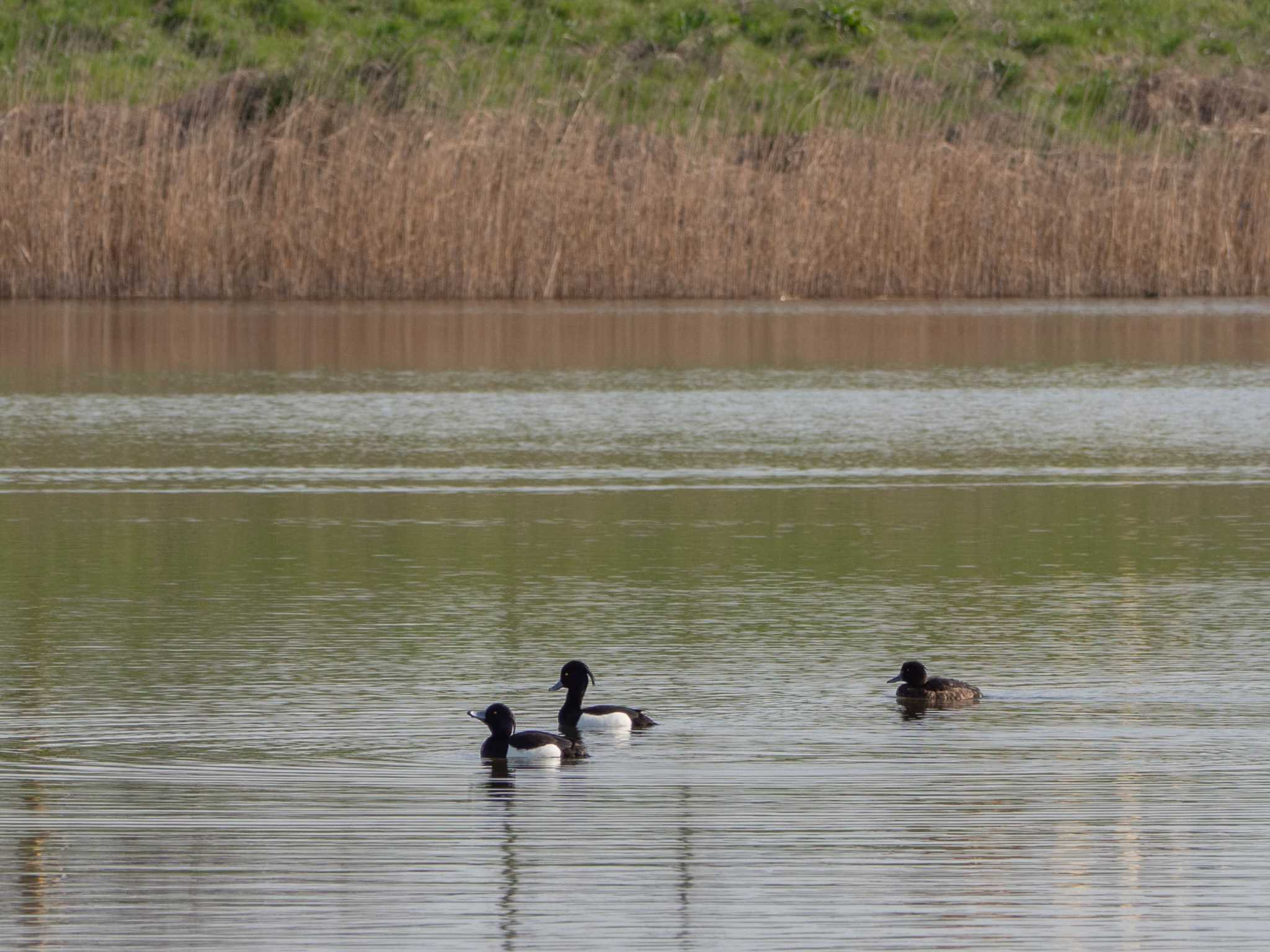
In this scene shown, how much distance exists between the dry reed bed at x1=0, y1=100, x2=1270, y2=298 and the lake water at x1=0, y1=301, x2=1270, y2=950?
7.19m

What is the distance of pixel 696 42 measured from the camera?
3706cm

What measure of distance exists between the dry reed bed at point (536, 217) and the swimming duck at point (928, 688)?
1597cm

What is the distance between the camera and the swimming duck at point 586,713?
5.66 meters

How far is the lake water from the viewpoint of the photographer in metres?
4.34

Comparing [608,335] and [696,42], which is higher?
[696,42]

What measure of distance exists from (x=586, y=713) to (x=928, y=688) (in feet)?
2.74

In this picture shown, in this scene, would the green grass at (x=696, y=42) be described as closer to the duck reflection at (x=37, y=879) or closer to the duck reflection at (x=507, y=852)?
→ the duck reflection at (x=507, y=852)

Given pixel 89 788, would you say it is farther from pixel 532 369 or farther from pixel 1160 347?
pixel 1160 347

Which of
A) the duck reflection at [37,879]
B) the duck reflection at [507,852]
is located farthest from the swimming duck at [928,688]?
the duck reflection at [37,879]

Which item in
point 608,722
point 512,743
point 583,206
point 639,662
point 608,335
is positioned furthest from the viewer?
point 583,206

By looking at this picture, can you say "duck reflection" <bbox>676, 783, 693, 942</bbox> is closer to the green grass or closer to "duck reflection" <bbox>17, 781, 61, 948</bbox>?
"duck reflection" <bbox>17, 781, 61, 948</bbox>

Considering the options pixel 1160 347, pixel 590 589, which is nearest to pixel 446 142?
pixel 1160 347

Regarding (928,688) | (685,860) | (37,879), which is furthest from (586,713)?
(37,879)

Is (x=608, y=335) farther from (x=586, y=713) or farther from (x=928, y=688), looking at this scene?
(x=586, y=713)
